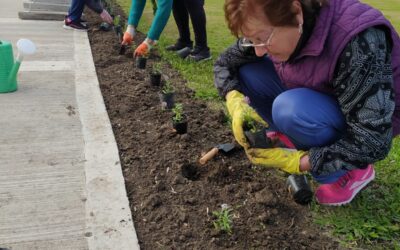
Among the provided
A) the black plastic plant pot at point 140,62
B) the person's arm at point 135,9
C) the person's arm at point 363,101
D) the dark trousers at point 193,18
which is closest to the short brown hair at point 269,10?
the person's arm at point 363,101

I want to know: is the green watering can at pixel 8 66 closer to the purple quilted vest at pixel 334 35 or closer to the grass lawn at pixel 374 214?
the purple quilted vest at pixel 334 35

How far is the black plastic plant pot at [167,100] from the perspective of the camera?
10.9 feet

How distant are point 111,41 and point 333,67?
3.98 metres

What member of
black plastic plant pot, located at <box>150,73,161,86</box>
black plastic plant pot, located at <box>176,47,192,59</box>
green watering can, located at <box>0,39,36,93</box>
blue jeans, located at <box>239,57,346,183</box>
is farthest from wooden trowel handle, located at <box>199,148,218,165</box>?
black plastic plant pot, located at <box>176,47,192,59</box>

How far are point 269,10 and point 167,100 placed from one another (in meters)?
1.72

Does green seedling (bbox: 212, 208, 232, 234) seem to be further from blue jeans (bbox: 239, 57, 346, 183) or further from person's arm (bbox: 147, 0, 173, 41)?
Result: person's arm (bbox: 147, 0, 173, 41)

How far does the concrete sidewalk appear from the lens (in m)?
1.98

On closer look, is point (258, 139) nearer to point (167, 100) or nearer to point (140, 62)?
point (167, 100)

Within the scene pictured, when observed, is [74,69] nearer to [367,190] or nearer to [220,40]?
[220,40]

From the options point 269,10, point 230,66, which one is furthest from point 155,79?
point 269,10

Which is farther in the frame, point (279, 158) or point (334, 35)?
point (279, 158)

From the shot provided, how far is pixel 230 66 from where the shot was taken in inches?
107

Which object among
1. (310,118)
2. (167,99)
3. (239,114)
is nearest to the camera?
(310,118)

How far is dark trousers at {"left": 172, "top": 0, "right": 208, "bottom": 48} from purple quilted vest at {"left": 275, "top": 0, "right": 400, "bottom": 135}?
279 centimetres
